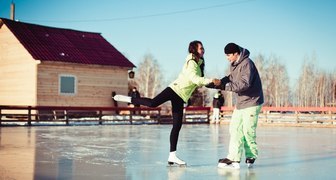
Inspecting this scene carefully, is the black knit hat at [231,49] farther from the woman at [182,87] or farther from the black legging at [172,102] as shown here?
the black legging at [172,102]

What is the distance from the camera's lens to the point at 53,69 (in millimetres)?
26172

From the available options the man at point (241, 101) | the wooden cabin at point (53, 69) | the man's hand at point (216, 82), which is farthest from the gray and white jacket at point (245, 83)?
the wooden cabin at point (53, 69)

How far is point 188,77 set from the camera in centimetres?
581

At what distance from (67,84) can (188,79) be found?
21.8 m

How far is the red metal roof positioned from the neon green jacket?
68.6 ft

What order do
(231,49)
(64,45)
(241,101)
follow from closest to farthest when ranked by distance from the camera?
(231,49)
(241,101)
(64,45)

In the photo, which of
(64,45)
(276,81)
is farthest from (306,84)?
(64,45)

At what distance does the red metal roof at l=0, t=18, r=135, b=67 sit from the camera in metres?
26.6

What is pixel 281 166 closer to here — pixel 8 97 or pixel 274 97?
pixel 8 97

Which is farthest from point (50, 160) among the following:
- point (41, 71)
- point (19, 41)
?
point (19, 41)

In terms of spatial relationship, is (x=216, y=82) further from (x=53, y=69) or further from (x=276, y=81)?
(x=276, y=81)

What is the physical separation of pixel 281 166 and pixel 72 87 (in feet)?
72.2

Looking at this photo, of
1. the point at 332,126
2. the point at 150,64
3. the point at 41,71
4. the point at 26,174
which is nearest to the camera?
the point at 26,174

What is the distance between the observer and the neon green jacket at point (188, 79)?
5723 mm
